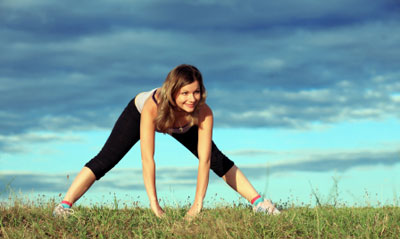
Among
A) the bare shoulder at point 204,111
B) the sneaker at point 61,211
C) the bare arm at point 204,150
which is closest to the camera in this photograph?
the bare arm at point 204,150

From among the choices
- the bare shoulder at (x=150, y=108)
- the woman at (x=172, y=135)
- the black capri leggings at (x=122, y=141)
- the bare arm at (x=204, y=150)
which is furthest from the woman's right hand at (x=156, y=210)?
the bare shoulder at (x=150, y=108)

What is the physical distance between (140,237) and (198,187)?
1.20 m

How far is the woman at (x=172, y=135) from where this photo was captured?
670cm

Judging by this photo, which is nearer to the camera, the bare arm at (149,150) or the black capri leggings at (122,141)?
the bare arm at (149,150)

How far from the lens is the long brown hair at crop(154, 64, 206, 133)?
6.57 metres

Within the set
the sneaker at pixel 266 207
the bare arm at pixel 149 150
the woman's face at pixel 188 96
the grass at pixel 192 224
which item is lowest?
the grass at pixel 192 224

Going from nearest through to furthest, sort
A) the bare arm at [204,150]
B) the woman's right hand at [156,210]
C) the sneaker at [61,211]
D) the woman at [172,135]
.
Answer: the woman at [172,135] < the woman's right hand at [156,210] < the bare arm at [204,150] < the sneaker at [61,211]

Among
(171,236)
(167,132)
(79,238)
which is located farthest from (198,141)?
(79,238)

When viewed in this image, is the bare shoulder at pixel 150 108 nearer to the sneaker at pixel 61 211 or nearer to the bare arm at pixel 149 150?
the bare arm at pixel 149 150

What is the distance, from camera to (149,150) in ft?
22.9

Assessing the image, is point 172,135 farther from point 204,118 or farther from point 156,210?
point 156,210

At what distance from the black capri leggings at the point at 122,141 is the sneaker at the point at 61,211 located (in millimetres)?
658

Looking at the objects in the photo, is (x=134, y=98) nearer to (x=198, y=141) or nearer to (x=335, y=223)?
(x=198, y=141)

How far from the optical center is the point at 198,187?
279 inches
